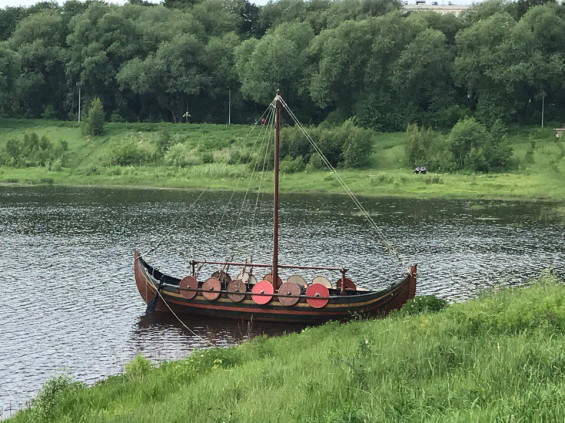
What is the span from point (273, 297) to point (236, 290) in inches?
71.7

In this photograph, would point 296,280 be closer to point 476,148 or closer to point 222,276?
point 222,276

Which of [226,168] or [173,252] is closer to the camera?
[173,252]

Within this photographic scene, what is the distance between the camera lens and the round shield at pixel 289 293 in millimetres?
34062

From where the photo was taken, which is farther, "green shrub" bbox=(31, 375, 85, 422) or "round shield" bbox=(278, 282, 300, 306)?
"round shield" bbox=(278, 282, 300, 306)

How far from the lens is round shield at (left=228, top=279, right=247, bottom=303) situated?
3500 cm

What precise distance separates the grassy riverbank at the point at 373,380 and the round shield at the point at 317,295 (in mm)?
7378

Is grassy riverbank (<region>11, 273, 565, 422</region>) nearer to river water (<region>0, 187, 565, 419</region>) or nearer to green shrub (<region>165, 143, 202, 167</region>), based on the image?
river water (<region>0, 187, 565, 419</region>)

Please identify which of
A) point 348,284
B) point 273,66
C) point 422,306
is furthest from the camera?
point 273,66

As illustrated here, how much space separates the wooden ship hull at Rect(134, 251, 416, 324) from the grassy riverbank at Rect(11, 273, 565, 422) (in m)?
7.44

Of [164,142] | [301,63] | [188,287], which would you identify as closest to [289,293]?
[188,287]

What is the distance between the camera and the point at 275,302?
113 ft

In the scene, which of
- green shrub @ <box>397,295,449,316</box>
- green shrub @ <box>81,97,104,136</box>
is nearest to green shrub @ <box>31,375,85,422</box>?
green shrub @ <box>397,295,449,316</box>

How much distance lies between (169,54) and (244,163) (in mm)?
29711

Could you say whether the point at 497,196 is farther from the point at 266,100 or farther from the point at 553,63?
the point at 266,100
